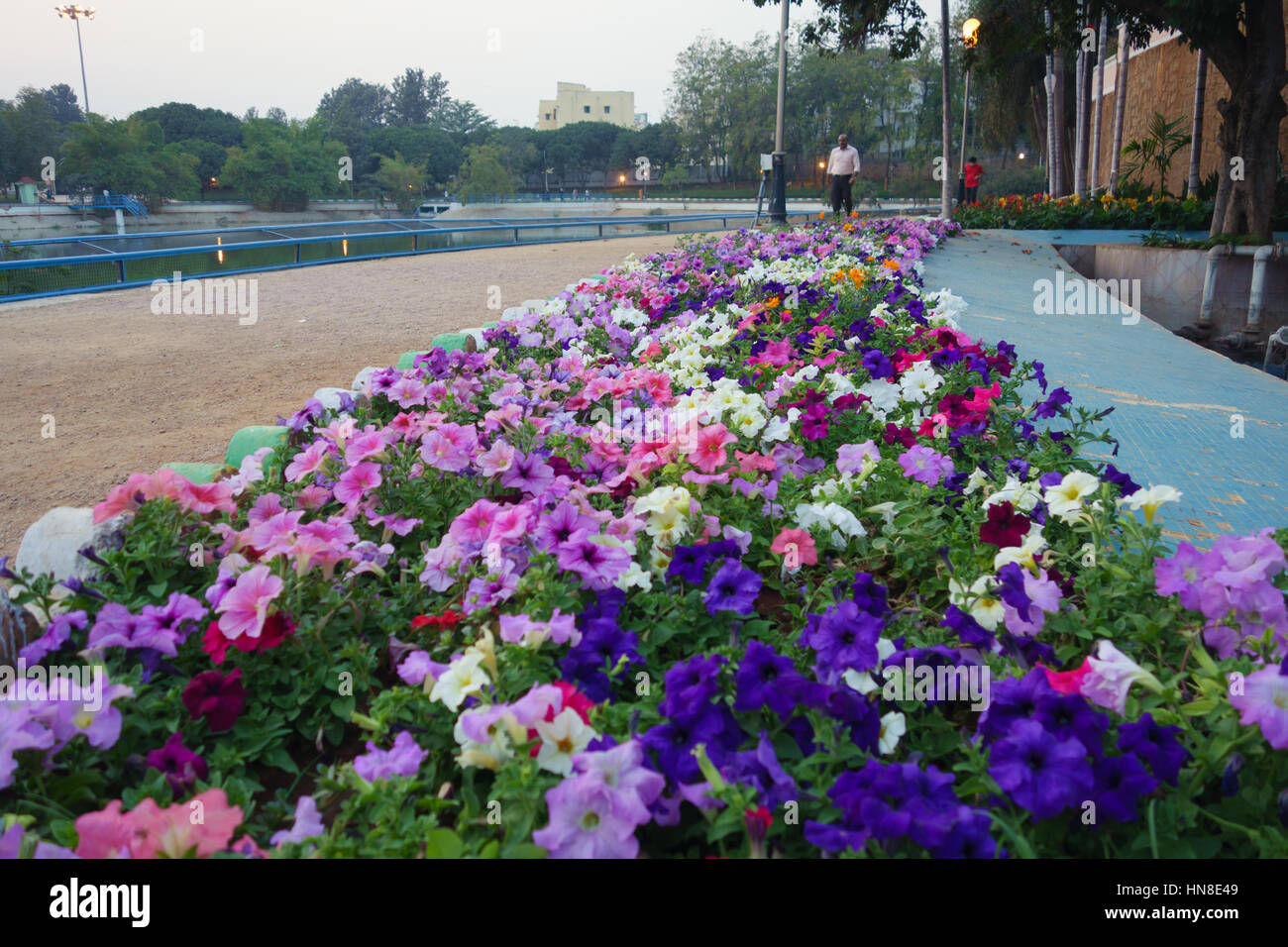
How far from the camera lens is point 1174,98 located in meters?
20.2

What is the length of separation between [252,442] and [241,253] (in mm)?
12631

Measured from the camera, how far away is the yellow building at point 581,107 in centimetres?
10500

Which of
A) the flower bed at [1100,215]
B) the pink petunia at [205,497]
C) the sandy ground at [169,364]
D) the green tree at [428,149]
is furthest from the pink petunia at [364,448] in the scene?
the green tree at [428,149]

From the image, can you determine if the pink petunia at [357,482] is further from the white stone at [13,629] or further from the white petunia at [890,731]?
the white petunia at [890,731]

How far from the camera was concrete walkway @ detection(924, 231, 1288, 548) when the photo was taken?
112 inches

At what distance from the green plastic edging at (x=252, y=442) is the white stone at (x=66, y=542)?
2.83ft

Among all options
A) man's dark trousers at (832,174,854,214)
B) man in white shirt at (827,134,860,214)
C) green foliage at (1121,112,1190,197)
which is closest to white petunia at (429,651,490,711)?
man in white shirt at (827,134,860,214)

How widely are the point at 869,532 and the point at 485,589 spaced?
113cm

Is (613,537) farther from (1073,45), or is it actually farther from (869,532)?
(1073,45)

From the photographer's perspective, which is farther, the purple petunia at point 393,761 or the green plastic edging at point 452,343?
the green plastic edging at point 452,343

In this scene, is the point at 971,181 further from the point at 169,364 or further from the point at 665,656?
the point at 665,656

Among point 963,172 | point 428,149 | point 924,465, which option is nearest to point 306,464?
point 924,465

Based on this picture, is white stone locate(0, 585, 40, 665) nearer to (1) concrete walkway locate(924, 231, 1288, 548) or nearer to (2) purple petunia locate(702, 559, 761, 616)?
(2) purple petunia locate(702, 559, 761, 616)

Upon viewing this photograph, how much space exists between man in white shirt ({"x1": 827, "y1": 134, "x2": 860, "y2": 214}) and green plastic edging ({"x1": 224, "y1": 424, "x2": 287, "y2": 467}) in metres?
Result: 13.7
